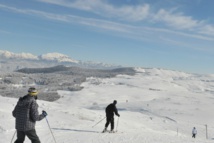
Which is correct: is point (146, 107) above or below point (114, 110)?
below

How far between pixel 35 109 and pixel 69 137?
902 centimetres

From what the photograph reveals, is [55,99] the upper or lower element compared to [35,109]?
lower

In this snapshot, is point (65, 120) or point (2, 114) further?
point (65, 120)

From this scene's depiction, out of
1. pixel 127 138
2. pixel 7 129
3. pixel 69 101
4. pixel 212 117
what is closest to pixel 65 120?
pixel 7 129

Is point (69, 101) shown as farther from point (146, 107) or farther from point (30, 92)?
point (30, 92)

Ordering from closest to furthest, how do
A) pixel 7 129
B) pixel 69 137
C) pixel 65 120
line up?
pixel 69 137 < pixel 7 129 < pixel 65 120

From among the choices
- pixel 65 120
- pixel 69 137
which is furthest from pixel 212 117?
pixel 69 137

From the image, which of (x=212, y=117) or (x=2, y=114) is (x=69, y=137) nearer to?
(x=2, y=114)

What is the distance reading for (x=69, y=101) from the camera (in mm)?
198500

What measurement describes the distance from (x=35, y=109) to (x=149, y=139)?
34.6 feet

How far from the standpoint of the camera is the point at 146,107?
130 m

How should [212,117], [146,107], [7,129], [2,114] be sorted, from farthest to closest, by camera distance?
[146,107]
[212,117]
[2,114]
[7,129]

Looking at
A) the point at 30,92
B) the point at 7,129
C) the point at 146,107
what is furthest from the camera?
the point at 146,107

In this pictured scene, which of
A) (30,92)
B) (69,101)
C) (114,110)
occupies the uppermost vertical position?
(30,92)
